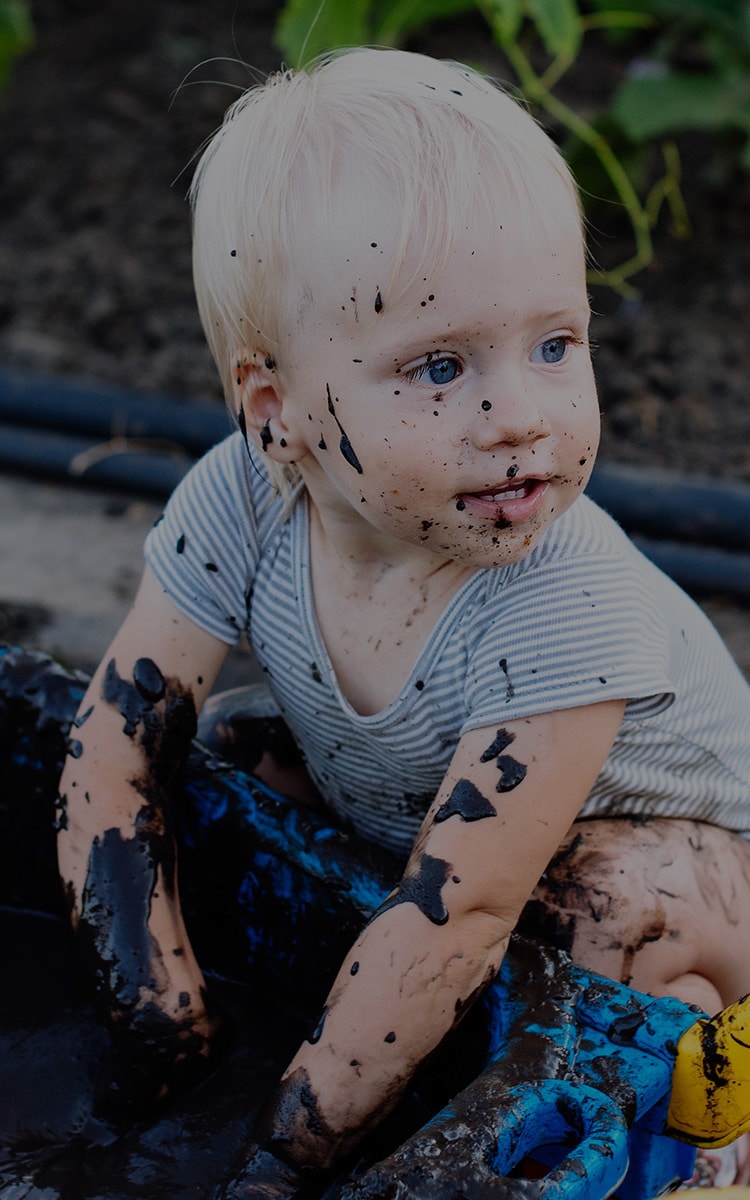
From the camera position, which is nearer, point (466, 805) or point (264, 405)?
point (466, 805)

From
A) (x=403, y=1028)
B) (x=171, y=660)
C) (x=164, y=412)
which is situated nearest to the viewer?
(x=403, y=1028)

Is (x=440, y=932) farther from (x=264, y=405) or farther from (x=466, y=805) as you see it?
(x=264, y=405)

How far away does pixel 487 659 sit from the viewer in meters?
1.19

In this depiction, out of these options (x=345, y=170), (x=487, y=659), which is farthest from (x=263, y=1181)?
(x=345, y=170)

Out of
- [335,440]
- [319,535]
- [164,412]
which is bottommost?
[164,412]

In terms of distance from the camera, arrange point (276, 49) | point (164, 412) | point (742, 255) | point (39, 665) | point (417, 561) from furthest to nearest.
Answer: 1. point (276, 49)
2. point (742, 255)
3. point (164, 412)
4. point (39, 665)
5. point (417, 561)

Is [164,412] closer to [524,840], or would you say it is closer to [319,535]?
[319,535]

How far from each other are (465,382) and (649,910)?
532 millimetres

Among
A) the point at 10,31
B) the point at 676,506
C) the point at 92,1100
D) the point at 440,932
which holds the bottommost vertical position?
the point at 92,1100

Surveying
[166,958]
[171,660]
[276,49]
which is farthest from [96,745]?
[276,49]

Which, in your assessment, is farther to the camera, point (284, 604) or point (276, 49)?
point (276, 49)

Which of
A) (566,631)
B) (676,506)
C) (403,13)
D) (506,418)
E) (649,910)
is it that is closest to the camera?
(506,418)

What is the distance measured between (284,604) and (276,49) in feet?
9.51

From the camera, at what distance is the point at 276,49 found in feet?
12.6
